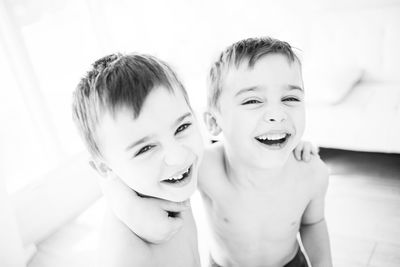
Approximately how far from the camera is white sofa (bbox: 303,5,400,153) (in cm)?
163

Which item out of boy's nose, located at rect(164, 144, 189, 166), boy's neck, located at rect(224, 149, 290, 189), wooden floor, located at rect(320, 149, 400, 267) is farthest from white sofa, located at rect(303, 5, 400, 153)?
boy's nose, located at rect(164, 144, 189, 166)

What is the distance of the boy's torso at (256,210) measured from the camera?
86cm

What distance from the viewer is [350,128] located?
5.48ft

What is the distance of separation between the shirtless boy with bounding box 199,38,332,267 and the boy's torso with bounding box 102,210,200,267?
7.0 inches

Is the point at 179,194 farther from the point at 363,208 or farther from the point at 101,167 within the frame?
the point at 363,208

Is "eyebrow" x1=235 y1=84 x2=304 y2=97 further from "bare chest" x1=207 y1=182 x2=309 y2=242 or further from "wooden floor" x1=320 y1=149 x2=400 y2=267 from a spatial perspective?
"wooden floor" x1=320 y1=149 x2=400 y2=267

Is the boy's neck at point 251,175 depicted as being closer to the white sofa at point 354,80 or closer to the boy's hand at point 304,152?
the boy's hand at point 304,152

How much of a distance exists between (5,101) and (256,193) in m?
1.58

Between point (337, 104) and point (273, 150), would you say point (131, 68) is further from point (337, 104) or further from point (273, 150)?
point (337, 104)

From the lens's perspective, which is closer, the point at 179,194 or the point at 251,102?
the point at 179,194

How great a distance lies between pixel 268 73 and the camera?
0.71 m

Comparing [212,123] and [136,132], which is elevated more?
[136,132]

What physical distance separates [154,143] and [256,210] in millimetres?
404

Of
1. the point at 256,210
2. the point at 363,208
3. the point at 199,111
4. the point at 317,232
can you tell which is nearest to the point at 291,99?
the point at 256,210
